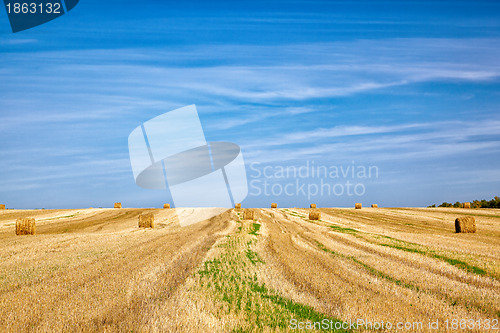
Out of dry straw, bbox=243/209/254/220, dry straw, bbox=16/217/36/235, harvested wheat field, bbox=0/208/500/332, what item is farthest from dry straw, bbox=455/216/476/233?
dry straw, bbox=16/217/36/235

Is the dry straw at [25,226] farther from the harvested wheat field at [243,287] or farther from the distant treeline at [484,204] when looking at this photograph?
the distant treeline at [484,204]

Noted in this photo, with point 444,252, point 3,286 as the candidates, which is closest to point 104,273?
point 3,286

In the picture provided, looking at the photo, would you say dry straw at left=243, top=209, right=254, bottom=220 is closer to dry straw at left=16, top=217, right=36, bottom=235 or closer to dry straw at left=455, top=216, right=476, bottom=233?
dry straw at left=455, top=216, right=476, bottom=233

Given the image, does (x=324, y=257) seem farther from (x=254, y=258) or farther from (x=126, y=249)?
(x=126, y=249)

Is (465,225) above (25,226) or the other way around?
the other way around

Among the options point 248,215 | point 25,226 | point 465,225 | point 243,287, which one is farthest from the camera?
point 248,215

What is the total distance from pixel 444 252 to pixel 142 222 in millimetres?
19372

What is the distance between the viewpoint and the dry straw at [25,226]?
901 inches

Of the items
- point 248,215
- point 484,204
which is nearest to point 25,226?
point 248,215

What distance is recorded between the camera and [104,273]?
412 inches

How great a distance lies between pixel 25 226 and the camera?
2300cm

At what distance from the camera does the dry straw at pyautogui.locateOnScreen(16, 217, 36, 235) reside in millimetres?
22875

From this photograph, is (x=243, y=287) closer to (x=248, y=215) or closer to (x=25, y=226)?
(x=25, y=226)

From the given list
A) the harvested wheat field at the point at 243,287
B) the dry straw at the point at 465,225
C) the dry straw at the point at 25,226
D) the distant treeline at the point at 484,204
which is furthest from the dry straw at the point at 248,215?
the distant treeline at the point at 484,204
